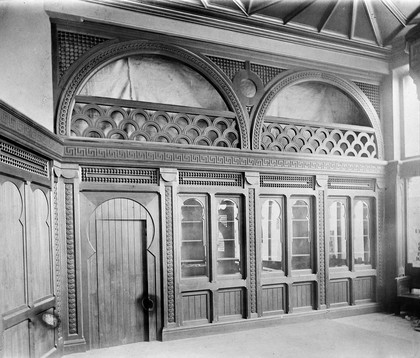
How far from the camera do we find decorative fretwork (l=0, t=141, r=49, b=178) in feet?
13.6

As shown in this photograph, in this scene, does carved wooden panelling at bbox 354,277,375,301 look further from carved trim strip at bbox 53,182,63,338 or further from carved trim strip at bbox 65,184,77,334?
carved trim strip at bbox 53,182,63,338

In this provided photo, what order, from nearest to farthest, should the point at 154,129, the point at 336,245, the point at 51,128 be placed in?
the point at 51,128
the point at 154,129
the point at 336,245

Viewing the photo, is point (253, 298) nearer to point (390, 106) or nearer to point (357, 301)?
point (357, 301)

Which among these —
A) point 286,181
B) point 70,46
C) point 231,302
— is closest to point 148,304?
point 231,302

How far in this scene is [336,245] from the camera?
7.82 metres

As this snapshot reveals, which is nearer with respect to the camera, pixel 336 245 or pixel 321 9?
pixel 321 9

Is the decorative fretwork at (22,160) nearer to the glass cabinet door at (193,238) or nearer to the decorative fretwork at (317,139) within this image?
the glass cabinet door at (193,238)

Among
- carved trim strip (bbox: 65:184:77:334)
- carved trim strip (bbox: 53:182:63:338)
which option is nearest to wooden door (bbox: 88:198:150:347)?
carved trim strip (bbox: 65:184:77:334)

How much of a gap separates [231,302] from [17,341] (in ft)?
11.5

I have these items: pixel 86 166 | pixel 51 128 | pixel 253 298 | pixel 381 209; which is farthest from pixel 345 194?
pixel 51 128

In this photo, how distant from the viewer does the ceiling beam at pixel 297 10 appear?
654 centimetres

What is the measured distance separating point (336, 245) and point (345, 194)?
0.97m

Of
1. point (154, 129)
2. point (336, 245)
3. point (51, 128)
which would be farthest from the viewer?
point (336, 245)

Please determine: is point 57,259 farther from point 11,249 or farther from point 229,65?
point 229,65
